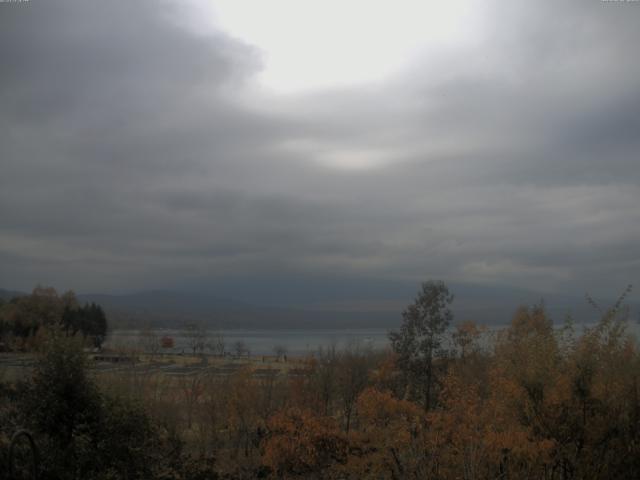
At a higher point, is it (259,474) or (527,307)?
(527,307)

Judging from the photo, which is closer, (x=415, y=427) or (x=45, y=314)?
(x=415, y=427)

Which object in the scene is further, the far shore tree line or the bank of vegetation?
the far shore tree line

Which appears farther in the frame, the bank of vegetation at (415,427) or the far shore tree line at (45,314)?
the far shore tree line at (45,314)

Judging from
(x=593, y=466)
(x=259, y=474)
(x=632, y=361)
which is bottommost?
(x=259, y=474)

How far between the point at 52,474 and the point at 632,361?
46.9ft

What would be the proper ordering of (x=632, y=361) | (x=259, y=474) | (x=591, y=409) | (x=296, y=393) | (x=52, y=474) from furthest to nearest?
(x=296, y=393) → (x=259, y=474) → (x=632, y=361) → (x=591, y=409) → (x=52, y=474)

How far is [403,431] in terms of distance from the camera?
1705 centimetres

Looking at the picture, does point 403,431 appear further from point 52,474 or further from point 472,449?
point 52,474

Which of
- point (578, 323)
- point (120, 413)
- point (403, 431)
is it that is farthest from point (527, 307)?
point (120, 413)

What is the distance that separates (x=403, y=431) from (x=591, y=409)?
4.90 m

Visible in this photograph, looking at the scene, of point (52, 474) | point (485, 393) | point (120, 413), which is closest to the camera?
point (52, 474)

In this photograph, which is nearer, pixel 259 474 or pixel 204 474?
pixel 204 474

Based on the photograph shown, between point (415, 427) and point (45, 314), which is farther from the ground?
point (45, 314)

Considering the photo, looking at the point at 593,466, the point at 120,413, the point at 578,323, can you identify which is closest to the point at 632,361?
the point at 578,323
